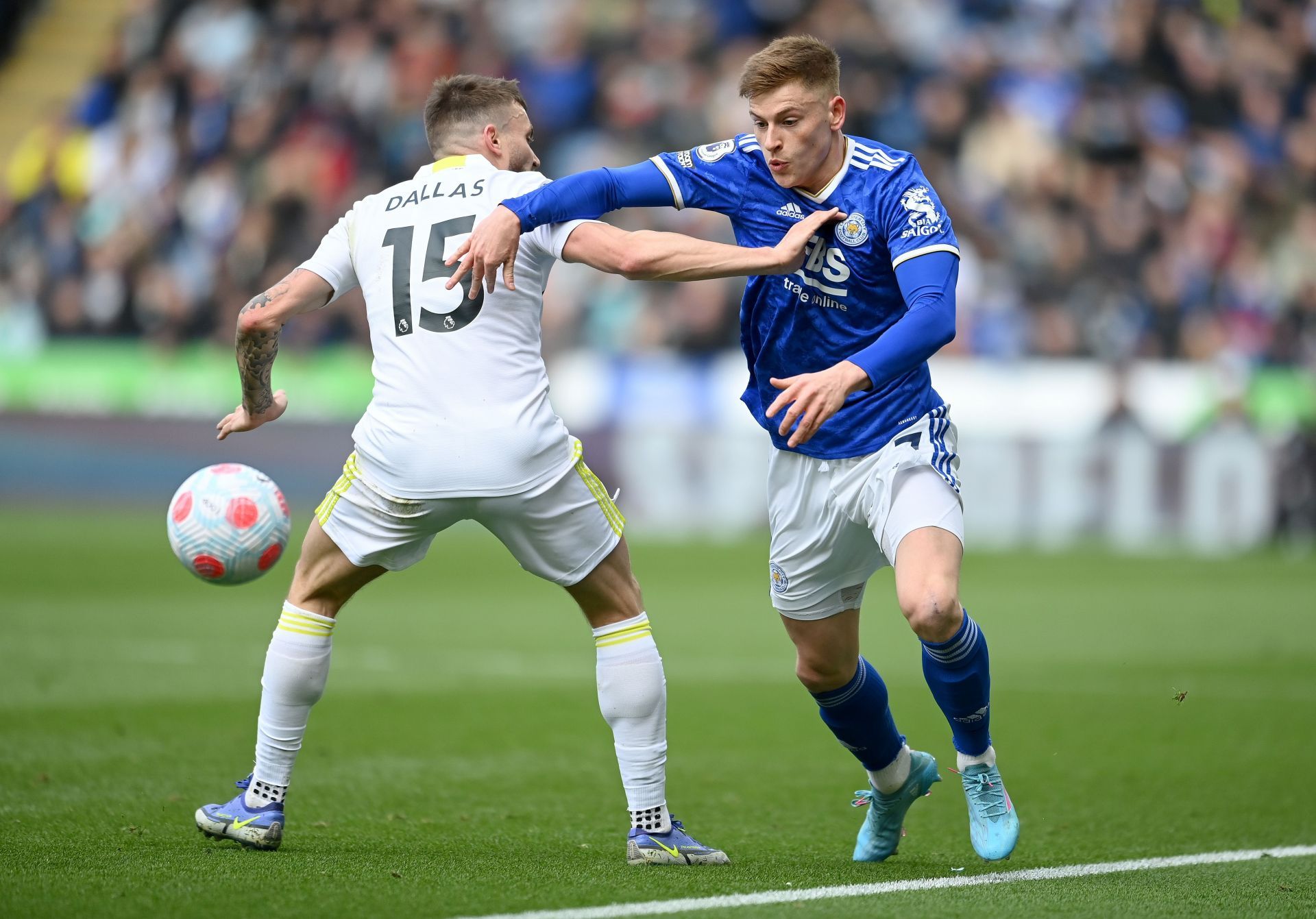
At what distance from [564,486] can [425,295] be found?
0.69 m

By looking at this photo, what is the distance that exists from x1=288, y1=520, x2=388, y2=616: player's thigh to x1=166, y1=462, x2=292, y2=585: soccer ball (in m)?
→ 0.37

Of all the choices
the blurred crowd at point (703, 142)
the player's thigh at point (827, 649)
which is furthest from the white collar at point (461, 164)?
the blurred crowd at point (703, 142)

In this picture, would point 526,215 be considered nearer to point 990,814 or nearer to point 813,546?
point 813,546

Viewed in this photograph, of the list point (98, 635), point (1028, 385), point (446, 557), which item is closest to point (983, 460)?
point (1028, 385)

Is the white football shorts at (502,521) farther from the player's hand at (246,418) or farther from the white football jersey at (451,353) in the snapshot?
the player's hand at (246,418)

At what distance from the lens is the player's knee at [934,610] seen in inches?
191

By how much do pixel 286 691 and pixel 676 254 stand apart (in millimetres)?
1730

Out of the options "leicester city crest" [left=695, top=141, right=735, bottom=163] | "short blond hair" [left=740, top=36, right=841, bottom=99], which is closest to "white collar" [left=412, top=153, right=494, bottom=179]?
"leicester city crest" [left=695, top=141, right=735, bottom=163]

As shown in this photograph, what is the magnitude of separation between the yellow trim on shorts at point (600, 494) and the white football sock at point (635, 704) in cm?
30

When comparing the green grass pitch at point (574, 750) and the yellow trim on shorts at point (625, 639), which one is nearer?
the green grass pitch at point (574, 750)

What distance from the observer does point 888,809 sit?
17.7 ft

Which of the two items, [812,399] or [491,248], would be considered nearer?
[812,399]

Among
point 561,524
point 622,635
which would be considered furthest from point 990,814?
point 561,524

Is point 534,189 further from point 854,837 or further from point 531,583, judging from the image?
point 531,583
